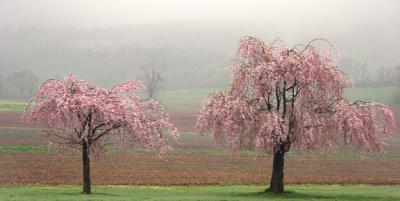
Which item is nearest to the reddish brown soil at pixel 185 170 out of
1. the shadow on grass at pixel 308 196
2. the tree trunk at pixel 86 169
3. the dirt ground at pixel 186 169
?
the dirt ground at pixel 186 169

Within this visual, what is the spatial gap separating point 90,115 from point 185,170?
2751cm

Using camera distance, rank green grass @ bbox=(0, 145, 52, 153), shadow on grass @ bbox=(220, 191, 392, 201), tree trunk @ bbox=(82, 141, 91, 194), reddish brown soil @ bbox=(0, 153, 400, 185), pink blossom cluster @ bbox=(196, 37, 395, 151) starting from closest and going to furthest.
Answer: shadow on grass @ bbox=(220, 191, 392, 201), tree trunk @ bbox=(82, 141, 91, 194), pink blossom cluster @ bbox=(196, 37, 395, 151), reddish brown soil @ bbox=(0, 153, 400, 185), green grass @ bbox=(0, 145, 52, 153)

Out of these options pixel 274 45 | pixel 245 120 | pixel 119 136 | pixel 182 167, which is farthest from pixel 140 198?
pixel 182 167

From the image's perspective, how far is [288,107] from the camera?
4275 centimetres

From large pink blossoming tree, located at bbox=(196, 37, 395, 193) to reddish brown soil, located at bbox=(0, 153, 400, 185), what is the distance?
1354 cm

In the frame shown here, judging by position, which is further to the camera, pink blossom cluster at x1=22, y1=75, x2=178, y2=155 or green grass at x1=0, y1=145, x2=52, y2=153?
green grass at x1=0, y1=145, x2=52, y2=153

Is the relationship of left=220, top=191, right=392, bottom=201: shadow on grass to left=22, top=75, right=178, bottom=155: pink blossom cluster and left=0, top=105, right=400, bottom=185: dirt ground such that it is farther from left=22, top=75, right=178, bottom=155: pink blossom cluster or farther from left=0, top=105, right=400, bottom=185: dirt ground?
left=0, top=105, right=400, bottom=185: dirt ground

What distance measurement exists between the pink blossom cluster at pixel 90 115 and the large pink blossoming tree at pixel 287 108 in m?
4.67

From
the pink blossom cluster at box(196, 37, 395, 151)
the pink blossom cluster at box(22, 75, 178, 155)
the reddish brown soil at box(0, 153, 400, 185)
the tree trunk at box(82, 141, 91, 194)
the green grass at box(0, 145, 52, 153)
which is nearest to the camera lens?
the pink blossom cluster at box(22, 75, 178, 155)

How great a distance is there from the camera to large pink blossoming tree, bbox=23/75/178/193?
38.8 m

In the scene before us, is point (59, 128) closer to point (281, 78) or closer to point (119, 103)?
point (119, 103)

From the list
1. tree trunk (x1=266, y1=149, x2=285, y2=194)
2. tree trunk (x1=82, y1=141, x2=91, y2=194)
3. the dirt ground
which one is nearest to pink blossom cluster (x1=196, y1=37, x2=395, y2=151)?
tree trunk (x1=266, y1=149, x2=285, y2=194)

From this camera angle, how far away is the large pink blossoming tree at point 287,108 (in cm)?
4041

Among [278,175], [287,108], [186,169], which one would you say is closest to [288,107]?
[287,108]
